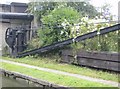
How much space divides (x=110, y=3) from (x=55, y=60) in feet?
22.0

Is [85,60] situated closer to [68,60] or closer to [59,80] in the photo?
[68,60]

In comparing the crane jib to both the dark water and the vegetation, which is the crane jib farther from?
the dark water

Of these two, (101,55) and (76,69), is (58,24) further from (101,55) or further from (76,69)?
(101,55)

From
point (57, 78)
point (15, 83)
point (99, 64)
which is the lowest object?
point (15, 83)

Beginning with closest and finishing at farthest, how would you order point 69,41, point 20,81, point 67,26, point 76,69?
point 20,81 < point 76,69 < point 69,41 < point 67,26

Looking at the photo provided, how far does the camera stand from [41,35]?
17047 millimetres

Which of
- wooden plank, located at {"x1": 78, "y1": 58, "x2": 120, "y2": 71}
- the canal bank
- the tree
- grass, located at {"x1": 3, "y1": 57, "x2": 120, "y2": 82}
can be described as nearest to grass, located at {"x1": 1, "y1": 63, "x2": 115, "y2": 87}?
the canal bank

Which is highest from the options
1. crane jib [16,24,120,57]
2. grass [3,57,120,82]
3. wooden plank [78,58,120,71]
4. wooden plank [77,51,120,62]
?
crane jib [16,24,120,57]

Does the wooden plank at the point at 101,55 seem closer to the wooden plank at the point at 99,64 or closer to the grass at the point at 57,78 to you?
the wooden plank at the point at 99,64

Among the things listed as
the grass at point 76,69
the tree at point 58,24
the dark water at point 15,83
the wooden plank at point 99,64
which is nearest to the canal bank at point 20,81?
the dark water at point 15,83

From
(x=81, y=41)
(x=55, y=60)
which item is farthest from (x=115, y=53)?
(x=55, y=60)

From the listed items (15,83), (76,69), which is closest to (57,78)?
(15,83)

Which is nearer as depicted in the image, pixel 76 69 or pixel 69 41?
pixel 76 69

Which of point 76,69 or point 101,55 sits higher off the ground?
point 101,55
